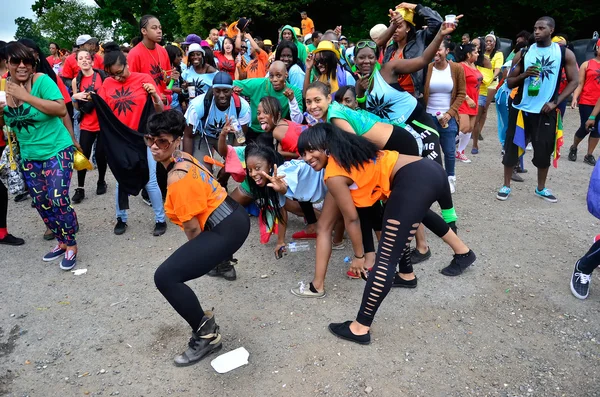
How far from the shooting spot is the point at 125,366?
9.63 ft

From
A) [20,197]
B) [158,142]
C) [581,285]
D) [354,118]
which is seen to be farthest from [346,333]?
[20,197]

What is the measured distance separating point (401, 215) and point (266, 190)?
1.65m

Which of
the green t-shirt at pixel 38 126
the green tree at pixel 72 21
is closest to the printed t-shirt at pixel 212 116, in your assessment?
the green t-shirt at pixel 38 126

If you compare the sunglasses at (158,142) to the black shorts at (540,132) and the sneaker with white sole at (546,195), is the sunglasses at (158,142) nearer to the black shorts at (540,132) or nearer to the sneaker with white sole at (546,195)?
the black shorts at (540,132)

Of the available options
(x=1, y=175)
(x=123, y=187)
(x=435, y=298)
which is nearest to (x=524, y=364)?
(x=435, y=298)

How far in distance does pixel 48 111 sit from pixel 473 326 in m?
3.93

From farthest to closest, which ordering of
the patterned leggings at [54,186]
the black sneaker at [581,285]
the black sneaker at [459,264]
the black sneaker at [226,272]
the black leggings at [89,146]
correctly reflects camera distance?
the black leggings at [89,146] < the patterned leggings at [54,186] < the black sneaker at [226,272] < the black sneaker at [459,264] < the black sneaker at [581,285]

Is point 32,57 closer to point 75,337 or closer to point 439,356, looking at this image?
point 75,337

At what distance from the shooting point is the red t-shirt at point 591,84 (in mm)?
7090

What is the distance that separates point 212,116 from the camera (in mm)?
4961

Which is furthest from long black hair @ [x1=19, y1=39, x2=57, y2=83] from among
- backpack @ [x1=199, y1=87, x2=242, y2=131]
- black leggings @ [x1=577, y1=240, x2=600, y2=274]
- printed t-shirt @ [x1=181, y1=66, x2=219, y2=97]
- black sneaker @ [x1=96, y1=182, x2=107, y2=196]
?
black leggings @ [x1=577, y1=240, x2=600, y2=274]

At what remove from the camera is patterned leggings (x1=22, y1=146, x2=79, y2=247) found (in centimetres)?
410

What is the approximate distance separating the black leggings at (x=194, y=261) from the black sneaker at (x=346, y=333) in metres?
0.93

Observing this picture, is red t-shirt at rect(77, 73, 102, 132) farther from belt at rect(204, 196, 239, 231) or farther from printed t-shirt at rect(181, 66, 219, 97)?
belt at rect(204, 196, 239, 231)
